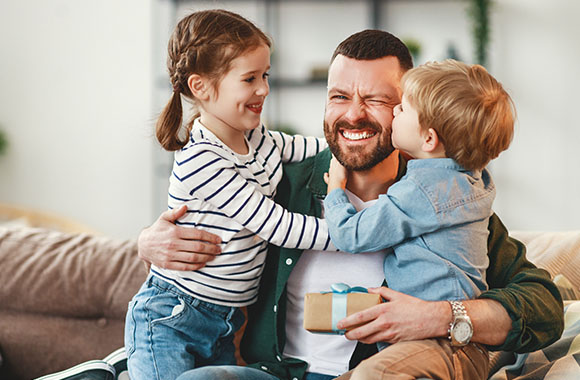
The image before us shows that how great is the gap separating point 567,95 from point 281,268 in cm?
418

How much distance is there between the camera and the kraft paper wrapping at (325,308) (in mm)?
1396

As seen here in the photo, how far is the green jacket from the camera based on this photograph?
Result: 1481 mm

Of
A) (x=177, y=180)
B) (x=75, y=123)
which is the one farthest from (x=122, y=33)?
(x=177, y=180)

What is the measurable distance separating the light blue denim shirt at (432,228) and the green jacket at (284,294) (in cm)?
11

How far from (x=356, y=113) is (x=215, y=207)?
42 centimetres

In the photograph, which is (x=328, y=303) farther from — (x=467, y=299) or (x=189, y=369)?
(x=189, y=369)

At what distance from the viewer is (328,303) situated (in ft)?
4.59

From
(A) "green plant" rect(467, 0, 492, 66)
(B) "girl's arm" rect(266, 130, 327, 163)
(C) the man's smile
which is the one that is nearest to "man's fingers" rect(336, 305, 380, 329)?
(C) the man's smile

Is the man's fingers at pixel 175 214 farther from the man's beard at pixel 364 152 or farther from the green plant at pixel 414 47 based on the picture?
the green plant at pixel 414 47

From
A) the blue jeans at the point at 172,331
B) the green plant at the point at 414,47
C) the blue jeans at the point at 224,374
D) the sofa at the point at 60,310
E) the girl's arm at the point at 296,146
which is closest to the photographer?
the blue jeans at the point at 224,374

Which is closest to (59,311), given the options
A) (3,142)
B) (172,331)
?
(172,331)

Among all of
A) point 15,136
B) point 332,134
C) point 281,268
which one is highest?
point 332,134

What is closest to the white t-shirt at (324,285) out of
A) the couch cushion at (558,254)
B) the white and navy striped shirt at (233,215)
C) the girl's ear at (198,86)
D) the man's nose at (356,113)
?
the white and navy striped shirt at (233,215)

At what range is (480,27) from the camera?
4906mm
